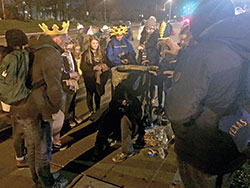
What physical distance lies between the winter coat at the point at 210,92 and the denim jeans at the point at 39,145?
64.8 inches

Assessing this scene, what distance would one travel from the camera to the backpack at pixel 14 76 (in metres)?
2.66

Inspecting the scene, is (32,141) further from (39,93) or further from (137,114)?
(137,114)

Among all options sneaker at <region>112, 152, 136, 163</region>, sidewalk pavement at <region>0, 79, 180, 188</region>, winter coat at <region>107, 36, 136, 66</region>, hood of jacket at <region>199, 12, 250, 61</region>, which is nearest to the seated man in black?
sneaker at <region>112, 152, 136, 163</region>

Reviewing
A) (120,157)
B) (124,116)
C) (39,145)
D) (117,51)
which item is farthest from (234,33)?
(117,51)

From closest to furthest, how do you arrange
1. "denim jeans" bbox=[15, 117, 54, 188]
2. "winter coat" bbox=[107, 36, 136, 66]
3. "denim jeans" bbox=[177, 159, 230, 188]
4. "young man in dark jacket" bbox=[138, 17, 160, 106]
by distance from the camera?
1. "denim jeans" bbox=[177, 159, 230, 188]
2. "denim jeans" bbox=[15, 117, 54, 188]
3. "winter coat" bbox=[107, 36, 136, 66]
4. "young man in dark jacket" bbox=[138, 17, 160, 106]

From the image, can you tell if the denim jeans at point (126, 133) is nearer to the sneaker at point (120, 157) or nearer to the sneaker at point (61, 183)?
the sneaker at point (120, 157)

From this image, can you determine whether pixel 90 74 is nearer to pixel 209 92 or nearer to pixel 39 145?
pixel 39 145

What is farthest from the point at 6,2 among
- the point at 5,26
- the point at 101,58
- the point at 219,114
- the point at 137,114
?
the point at 219,114

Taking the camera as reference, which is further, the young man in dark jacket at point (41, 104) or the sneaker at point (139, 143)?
the sneaker at point (139, 143)

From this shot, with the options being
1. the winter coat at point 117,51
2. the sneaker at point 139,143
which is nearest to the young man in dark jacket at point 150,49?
the winter coat at point 117,51

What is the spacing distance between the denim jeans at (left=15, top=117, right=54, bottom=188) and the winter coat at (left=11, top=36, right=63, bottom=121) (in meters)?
0.10

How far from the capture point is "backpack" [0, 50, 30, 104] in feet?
8.72

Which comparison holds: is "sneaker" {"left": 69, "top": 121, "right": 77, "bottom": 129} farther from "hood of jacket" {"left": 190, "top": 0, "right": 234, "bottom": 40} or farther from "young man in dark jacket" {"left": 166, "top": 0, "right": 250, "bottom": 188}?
"hood of jacket" {"left": 190, "top": 0, "right": 234, "bottom": 40}

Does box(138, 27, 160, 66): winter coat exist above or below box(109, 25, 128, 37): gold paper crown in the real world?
below
